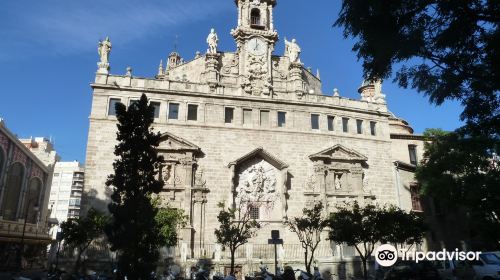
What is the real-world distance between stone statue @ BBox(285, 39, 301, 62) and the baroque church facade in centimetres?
10

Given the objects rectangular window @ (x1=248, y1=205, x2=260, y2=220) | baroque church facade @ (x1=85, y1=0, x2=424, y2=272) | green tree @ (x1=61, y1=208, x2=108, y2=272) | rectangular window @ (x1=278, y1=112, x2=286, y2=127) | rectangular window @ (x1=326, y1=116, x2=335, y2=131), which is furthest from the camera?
rectangular window @ (x1=326, y1=116, x2=335, y2=131)

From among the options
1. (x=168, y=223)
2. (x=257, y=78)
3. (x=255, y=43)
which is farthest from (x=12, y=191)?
(x=255, y=43)

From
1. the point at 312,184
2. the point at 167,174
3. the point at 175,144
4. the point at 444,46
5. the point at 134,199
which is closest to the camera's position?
the point at 444,46

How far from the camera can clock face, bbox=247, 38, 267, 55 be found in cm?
3291

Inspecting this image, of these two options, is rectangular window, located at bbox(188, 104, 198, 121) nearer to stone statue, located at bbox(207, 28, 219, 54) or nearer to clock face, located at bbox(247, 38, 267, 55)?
stone statue, located at bbox(207, 28, 219, 54)

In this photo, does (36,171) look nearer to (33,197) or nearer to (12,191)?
(33,197)

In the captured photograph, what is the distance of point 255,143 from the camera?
29.5 metres

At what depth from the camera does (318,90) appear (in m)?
38.6

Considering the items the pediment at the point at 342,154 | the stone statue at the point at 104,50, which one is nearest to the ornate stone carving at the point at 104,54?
the stone statue at the point at 104,50

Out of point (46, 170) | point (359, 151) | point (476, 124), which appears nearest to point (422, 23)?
point (476, 124)

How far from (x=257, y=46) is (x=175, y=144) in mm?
11659

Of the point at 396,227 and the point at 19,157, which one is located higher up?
the point at 19,157

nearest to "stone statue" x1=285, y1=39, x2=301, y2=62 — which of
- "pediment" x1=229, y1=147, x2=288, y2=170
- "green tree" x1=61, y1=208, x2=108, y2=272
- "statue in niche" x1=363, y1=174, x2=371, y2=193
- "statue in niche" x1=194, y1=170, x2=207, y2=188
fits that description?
"pediment" x1=229, y1=147, x2=288, y2=170

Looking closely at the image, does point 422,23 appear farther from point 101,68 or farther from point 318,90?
point 318,90
